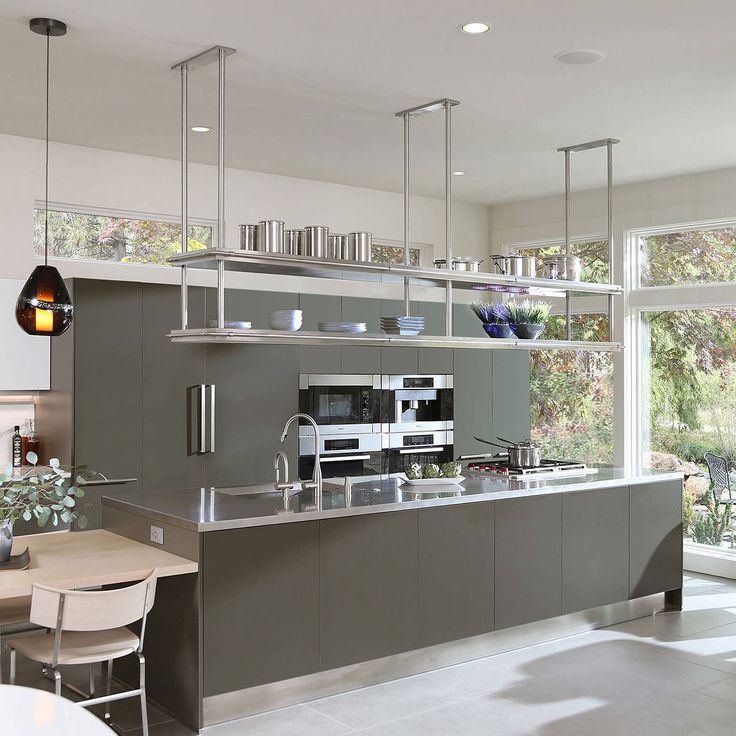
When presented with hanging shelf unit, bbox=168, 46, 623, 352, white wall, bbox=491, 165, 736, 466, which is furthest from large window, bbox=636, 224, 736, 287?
hanging shelf unit, bbox=168, 46, 623, 352

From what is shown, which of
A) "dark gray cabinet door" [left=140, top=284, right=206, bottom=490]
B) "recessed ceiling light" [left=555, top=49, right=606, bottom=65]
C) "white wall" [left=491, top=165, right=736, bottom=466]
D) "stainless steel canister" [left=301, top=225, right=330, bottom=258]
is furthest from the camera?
"white wall" [left=491, top=165, right=736, bottom=466]

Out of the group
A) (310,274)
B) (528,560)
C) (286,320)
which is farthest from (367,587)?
(310,274)

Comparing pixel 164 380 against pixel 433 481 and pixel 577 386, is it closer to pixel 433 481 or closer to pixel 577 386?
pixel 433 481

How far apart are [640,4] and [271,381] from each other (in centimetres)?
365

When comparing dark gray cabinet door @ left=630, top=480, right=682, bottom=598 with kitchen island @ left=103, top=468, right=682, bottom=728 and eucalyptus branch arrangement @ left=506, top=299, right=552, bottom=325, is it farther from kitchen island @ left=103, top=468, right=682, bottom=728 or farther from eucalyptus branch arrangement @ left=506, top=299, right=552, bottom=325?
eucalyptus branch arrangement @ left=506, top=299, right=552, bottom=325

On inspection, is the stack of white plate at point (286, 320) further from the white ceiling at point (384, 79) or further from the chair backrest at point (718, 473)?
the chair backrest at point (718, 473)

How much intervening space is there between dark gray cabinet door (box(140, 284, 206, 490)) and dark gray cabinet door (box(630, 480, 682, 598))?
2867 millimetres

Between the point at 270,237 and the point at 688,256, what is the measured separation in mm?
4139

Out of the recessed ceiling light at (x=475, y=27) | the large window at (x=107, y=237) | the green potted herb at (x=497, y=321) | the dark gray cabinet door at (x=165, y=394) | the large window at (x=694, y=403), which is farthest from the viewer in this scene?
the large window at (x=694, y=403)

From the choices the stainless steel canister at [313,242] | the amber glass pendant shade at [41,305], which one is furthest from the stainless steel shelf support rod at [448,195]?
the amber glass pendant shade at [41,305]

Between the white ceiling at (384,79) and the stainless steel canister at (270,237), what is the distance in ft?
2.53

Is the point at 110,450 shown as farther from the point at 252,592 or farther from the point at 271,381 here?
the point at 252,592

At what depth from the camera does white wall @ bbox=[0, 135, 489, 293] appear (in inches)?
236

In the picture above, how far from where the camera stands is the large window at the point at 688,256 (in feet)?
23.6
